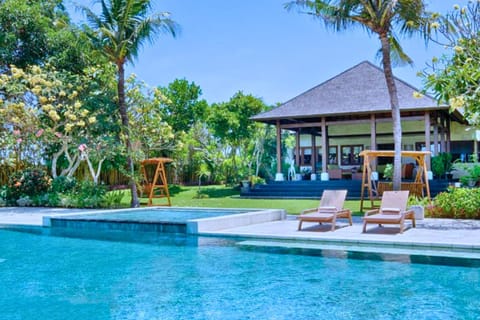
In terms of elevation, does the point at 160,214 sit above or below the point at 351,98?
below

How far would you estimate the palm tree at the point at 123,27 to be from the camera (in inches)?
697

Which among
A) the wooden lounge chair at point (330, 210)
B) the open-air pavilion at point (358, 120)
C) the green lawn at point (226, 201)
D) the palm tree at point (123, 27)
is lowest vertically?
the green lawn at point (226, 201)

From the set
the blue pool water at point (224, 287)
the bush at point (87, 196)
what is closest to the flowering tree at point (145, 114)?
the bush at point (87, 196)

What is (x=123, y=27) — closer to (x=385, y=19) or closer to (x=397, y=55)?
(x=385, y=19)

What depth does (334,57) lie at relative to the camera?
100 feet

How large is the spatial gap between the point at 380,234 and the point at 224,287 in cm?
440

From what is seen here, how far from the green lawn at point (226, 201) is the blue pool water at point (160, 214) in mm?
2714

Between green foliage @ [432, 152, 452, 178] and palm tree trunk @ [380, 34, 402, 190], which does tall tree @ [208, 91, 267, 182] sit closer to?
green foliage @ [432, 152, 452, 178]

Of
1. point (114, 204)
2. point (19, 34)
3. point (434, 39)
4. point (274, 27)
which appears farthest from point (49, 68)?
point (434, 39)

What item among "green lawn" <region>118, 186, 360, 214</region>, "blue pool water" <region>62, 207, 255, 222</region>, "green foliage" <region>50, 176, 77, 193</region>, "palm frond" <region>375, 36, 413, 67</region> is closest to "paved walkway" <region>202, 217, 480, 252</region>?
"blue pool water" <region>62, 207, 255, 222</region>

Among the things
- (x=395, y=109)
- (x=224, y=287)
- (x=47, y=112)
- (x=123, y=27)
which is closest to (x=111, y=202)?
(x=47, y=112)

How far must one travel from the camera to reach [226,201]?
21188 millimetres

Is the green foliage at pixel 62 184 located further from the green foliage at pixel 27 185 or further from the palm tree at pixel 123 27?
the palm tree at pixel 123 27

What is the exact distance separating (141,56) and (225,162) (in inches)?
559
